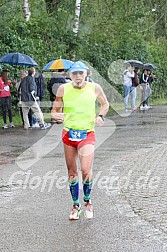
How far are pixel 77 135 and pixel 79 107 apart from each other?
342 millimetres

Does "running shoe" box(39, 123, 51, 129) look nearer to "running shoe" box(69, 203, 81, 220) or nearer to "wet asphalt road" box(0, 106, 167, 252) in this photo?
"wet asphalt road" box(0, 106, 167, 252)

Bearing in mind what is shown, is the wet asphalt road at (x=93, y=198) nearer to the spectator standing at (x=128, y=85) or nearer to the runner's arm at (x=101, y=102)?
the runner's arm at (x=101, y=102)

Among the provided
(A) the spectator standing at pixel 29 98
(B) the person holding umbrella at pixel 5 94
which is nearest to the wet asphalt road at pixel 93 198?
(A) the spectator standing at pixel 29 98

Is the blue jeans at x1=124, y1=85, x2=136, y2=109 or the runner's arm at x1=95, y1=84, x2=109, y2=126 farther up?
the runner's arm at x1=95, y1=84, x2=109, y2=126

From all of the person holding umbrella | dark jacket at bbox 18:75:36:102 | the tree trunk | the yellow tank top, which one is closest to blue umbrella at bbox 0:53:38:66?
the person holding umbrella

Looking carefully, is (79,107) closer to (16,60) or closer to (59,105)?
(59,105)

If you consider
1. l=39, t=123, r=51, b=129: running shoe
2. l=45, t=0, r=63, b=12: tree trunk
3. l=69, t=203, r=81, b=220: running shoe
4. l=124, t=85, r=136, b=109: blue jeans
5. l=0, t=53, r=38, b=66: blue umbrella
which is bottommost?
l=124, t=85, r=136, b=109: blue jeans

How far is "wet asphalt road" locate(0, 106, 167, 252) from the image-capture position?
653 cm

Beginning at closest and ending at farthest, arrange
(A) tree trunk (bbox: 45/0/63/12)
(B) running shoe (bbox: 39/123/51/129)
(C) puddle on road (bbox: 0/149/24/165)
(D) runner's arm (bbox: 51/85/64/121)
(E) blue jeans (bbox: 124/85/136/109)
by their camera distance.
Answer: (D) runner's arm (bbox: 51/85/64/121)
(C) puddle on road (bbox: 0/149/24/165)
(B) running shoe (bbox: 39/123/51/129)
(E) blue jeans (bbox: 124/85/136/109)
(A) tree trunk (bbox: 45/0/63/12)

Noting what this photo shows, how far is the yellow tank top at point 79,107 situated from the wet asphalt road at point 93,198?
3.76 feet

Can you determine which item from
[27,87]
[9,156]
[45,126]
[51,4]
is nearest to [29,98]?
[27,87]

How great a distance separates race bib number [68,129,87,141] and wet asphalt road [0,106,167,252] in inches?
38.5

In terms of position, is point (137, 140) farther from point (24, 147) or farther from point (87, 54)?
point (87, 54)

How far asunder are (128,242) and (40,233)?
3.36 feet
